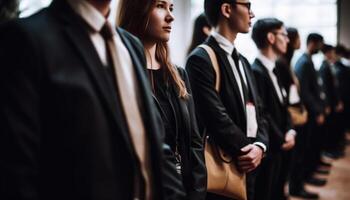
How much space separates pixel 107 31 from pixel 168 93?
0.66 meters

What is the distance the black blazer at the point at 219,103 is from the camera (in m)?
2.20

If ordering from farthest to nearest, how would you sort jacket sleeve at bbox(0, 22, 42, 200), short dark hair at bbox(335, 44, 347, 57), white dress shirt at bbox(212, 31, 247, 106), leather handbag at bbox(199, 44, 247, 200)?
short dark hair at bbox(335, 44, 347, 57) → white dress shirt at bbox(212, 31, 247, 106) → leather handbag at bbox(199, 44, 247, 200) → jacket sleeve at bbox(0, 22, 42, 200)

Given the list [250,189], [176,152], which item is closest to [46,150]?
[176,152]

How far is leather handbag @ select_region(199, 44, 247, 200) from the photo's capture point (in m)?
2.19

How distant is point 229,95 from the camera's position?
224cm

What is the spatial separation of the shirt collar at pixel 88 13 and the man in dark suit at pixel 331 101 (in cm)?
558

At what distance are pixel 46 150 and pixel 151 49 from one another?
889 millimetres

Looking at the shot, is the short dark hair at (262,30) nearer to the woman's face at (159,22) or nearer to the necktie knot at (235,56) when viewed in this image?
the necktie knot at (235,56)

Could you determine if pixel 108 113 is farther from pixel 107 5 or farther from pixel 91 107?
pixel 107 5

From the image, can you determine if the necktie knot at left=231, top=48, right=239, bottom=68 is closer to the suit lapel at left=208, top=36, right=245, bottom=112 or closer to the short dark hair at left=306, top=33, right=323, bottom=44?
the suit lapel at left=208, top=36, right=245, bottom=112

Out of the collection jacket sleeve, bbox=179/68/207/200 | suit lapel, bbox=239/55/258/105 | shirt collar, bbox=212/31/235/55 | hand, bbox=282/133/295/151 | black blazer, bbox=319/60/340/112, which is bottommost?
black blazer, bbox=319/60/340/112

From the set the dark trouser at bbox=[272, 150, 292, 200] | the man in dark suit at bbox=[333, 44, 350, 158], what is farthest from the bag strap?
the man in dark suit at bbox=[333, 44, 350, 158]

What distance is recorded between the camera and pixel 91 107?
1099 millimetres

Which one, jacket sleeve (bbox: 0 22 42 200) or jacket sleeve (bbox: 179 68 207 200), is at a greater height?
jacket sleeve (bbox: 0 22 42 200)
